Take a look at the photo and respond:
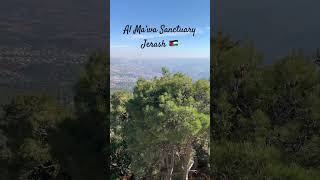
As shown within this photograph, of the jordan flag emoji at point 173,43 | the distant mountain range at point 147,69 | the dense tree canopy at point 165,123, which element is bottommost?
the dense tree canopy at point 165,123

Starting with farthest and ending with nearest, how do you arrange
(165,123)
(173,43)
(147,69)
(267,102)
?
1. (267,102)
2. (147,69)
3. (165,123)
4. (173,43)

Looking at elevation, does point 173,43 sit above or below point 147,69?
above

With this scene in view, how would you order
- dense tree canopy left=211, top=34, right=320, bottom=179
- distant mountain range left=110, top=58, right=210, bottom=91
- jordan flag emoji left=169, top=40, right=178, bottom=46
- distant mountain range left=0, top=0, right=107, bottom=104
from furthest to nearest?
1. distant mountain range left=0, top=0, right=107, bottom=104
2. dense tree canopy left=211, top=34, right=320, bottom=179
3. distant mountain range left=110, top=58, right=210, bottom=91
4. jordan flag emoji left=169, top=40, right=178, bottom=46

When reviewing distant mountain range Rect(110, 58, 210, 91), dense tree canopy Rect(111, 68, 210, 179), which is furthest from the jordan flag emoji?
dense tree canopy Rect(111, 68, 210, 179)

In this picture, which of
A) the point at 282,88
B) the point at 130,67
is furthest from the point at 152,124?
the point at 282,88

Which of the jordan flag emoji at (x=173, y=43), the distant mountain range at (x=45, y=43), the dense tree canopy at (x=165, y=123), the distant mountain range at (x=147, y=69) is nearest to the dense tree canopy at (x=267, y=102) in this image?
the dense tree canopy at (x=165, y=123)

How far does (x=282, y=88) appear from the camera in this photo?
13.0 meters

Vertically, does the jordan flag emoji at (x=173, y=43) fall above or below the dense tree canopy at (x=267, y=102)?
above

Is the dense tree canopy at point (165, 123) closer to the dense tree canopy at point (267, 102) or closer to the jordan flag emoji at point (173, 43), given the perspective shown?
the jordan flag emoji at point (173, 43)

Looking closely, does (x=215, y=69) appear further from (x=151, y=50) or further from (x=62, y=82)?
(x=62, y=82)

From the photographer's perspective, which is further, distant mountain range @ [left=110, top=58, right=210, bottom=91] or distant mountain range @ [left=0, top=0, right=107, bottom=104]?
distant mountain range @ [left=0, top=0, right=107, bottom=104]

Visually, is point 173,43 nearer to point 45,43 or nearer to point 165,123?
point 165,123

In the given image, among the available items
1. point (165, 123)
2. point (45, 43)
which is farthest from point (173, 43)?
point (45, 43)

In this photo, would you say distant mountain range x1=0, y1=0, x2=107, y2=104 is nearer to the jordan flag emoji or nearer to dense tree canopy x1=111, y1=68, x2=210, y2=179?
dense tree canopy x1=111, y1=68, x2=210, y2=179
